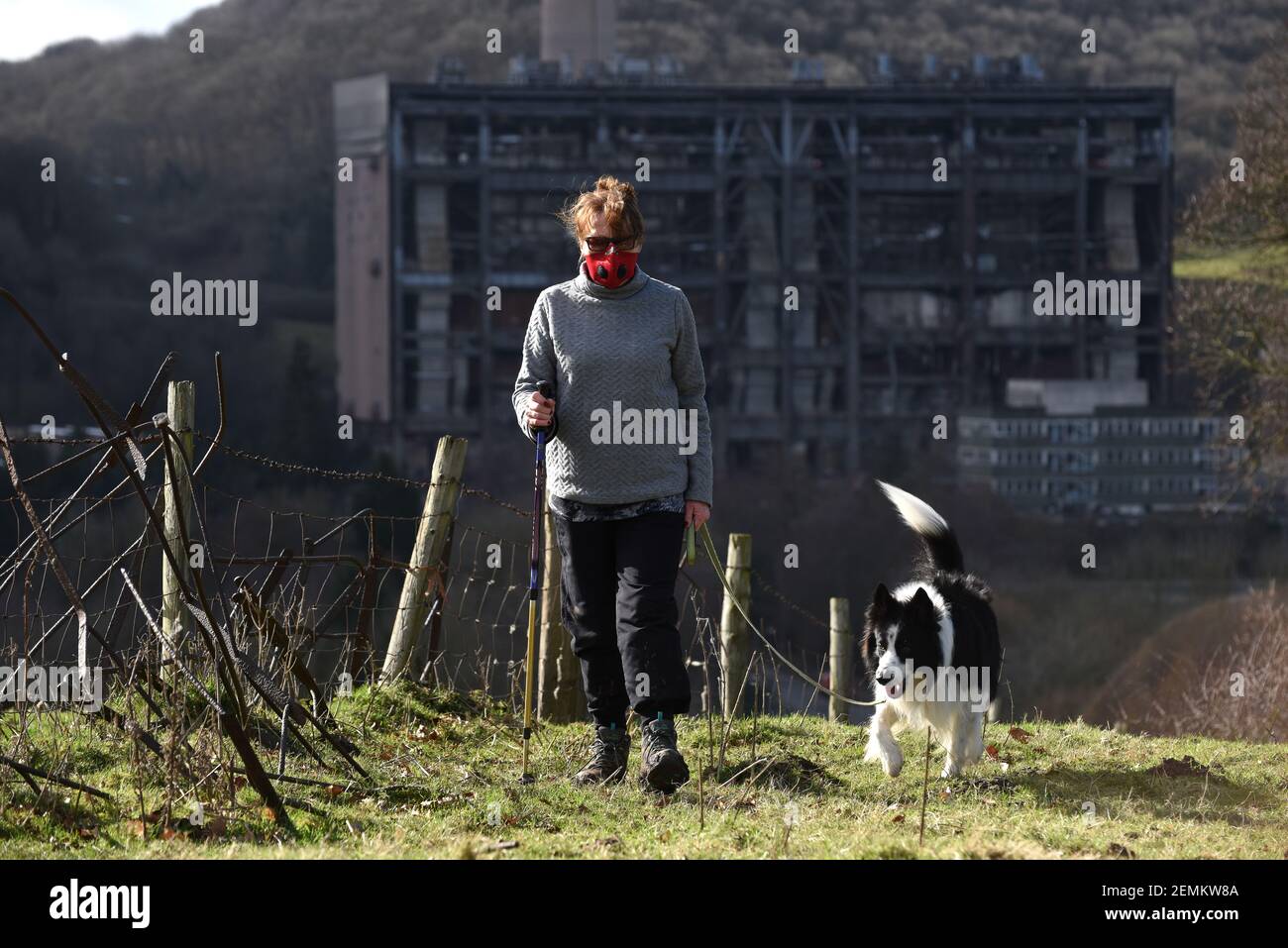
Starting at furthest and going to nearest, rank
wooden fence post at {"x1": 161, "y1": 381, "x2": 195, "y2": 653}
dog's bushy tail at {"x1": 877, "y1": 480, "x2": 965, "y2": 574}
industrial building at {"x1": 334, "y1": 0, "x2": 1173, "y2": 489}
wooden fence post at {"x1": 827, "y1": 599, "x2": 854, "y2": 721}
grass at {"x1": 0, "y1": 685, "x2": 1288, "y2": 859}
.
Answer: industrial building at {"x1": 334, "y1": 0, "x2": 1173, "y2": 489}
wooden fence post at {"x1": 827, "y1": 599, "x2": 854, "y2": 721}
dog's bushy tail at {"x1": 877, "y1": 480, "x2": 965, "y2": 574}
wooden fence post at {"x1": 161, "y1": 381, "x2": 195, "y2": 653}
grass at {"x1": 0, "y1": 685, "x2": 1288, "y2": 859}

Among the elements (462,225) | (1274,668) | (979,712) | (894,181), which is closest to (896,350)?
(894,181)

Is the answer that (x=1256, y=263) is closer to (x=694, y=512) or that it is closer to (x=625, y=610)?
(x=694, y=512)

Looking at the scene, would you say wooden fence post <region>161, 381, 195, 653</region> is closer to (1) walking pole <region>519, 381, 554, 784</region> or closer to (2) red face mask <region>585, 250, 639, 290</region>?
(1) walking pole <region>519, 381, 554, 784</region>

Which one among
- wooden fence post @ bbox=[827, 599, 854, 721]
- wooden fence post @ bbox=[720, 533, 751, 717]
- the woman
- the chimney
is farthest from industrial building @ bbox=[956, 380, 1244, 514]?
the woman

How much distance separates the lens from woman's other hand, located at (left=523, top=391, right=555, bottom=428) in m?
6.30

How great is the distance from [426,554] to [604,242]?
315cm

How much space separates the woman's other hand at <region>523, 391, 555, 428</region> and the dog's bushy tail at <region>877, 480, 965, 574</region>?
2.37 meters

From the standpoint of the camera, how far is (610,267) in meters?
6.36

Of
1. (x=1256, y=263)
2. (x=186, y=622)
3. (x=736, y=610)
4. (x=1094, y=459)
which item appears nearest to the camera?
(x=186, y=622)

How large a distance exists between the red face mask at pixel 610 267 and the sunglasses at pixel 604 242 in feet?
0.08

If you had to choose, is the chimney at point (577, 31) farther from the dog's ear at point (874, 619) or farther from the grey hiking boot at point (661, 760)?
the grey hiking boot at point (661, 760)

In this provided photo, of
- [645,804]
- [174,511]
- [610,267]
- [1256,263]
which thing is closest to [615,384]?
[610,267]
